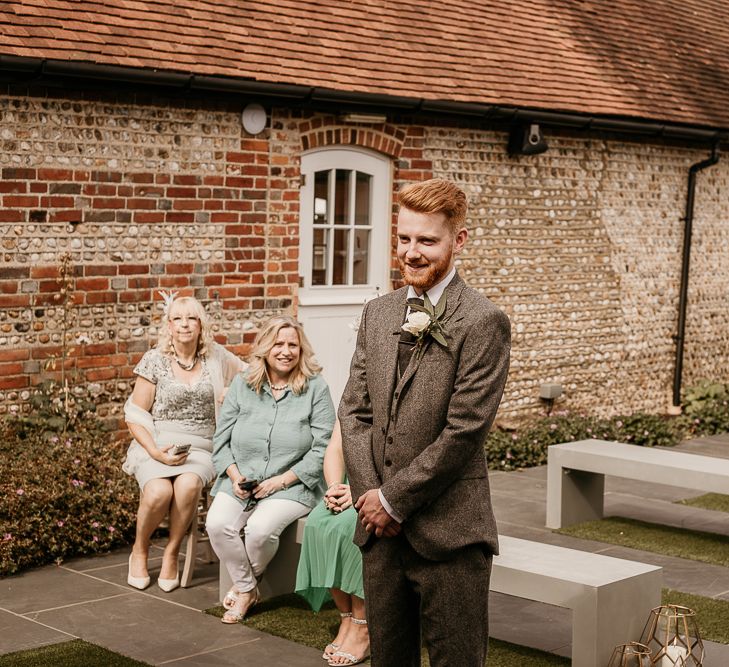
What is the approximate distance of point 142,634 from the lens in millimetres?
6070

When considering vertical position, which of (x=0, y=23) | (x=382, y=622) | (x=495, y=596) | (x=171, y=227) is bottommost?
(x=495, y=596)

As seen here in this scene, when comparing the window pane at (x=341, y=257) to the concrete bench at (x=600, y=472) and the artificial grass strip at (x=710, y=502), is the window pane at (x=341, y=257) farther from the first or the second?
the artificial grass strip at (x=710, y=502)

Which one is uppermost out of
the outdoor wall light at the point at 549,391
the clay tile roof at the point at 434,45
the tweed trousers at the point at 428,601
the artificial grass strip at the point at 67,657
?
the clay tile roof at the point at 434,45

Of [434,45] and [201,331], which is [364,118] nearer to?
[434,45]

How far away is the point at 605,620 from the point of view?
543 centimetres

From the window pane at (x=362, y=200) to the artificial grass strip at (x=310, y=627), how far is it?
474 cm

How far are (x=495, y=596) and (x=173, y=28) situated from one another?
4.97m

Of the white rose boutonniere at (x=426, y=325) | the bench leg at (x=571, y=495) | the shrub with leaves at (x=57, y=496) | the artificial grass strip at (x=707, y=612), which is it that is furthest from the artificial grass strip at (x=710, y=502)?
the white rose boutonniere at (x=426, y=325)

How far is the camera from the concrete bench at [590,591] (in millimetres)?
5406

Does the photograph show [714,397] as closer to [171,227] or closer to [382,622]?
[171,227]

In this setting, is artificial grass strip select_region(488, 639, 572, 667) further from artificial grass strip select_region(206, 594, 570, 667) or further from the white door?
the white door

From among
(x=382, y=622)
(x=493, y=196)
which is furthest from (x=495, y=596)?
(x=493, y=196)

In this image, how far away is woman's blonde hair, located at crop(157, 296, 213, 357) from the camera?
7152 millimetres

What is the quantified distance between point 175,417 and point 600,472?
3.16 m
